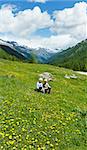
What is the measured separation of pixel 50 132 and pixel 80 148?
2422mm

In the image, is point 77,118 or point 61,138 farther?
point 77,118

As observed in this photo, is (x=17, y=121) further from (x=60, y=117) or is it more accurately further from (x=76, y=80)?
(x=76, y=80)

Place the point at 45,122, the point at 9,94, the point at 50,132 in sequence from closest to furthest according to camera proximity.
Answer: the point at 50,132 < the point at 45,122 < the point at 9,94

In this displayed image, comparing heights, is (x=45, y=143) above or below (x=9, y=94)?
below

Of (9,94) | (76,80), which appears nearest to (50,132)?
(9,94)

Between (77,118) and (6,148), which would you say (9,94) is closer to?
(77,118)

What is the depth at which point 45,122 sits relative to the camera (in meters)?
22.8

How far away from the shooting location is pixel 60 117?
24.4m

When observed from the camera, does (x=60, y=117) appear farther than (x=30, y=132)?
Yes

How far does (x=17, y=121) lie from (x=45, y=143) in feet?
11.2

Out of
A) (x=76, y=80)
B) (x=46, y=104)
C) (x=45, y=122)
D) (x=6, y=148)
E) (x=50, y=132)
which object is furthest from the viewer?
(x=76, y=80)

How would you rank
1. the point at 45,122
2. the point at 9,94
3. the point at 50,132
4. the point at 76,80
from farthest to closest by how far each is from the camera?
1. the point at 76,80
2. the point at 9,94
3. the point at 45,122
4. the point at 50,132

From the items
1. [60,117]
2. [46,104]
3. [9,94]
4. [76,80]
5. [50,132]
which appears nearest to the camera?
[50,132]

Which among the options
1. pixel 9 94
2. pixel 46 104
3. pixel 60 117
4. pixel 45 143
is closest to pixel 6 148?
pixel 45 143
